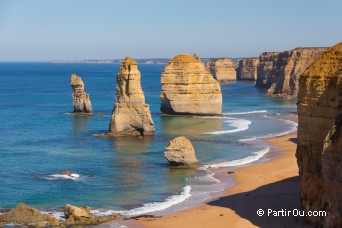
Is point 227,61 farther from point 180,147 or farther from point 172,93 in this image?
point 180,147

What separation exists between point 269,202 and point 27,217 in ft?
44.7

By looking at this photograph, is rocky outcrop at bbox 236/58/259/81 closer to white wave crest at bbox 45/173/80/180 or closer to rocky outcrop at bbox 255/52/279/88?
rocky outcrop at bbox 255/52/279/88

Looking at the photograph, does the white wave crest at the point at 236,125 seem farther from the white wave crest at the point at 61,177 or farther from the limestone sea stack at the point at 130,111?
the white wave crest at the point at 61,177

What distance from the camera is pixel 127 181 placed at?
43.2 meters

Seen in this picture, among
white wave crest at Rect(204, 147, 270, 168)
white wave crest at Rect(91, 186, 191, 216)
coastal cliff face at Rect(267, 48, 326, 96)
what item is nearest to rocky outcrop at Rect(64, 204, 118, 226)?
white wave crest at Rect(91, 186, 191, 216)

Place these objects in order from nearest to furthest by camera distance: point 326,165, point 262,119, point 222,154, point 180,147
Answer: point 326,165, point 180,147, point 222,154, point 262,119

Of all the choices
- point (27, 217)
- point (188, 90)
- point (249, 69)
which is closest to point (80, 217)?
point (27, 217)

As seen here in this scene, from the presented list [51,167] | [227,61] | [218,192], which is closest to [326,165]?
[218,192]

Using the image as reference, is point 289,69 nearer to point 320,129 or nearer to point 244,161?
point 244,161

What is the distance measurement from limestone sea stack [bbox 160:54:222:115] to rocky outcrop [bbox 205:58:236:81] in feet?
340

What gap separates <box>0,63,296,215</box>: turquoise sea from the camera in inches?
1518

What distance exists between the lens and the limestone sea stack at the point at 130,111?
6388 cm

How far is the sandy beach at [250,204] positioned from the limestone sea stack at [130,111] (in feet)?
62.4

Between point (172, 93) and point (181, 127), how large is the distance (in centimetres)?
1278
